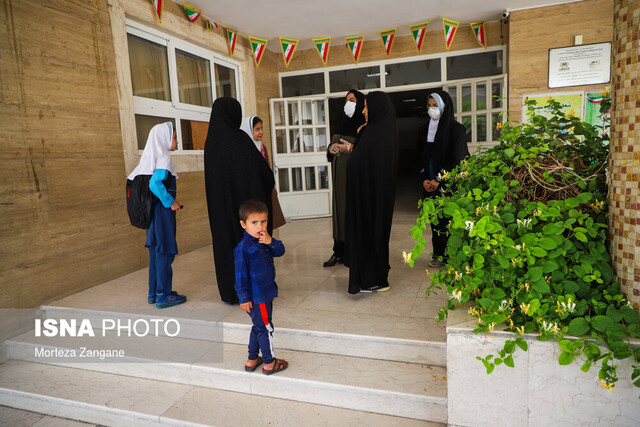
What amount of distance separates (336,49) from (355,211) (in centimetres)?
438

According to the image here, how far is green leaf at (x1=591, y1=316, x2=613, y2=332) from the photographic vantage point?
4.89 ft

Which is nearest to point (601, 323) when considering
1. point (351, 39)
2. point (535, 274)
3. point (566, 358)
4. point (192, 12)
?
point (566, 358)

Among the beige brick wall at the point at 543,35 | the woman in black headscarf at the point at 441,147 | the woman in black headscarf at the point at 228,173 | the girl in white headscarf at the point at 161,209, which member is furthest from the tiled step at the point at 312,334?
the beige brick wall at the point at 543,35

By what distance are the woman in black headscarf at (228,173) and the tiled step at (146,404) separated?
981 millimetres

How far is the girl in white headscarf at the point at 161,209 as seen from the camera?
300cm

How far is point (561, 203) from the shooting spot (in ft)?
5.53

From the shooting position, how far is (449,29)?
5.65 m

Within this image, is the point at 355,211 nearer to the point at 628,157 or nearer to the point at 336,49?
the point at 628,157

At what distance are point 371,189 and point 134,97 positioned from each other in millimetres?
2886

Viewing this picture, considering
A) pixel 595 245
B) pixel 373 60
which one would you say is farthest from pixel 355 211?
pixel 373 60

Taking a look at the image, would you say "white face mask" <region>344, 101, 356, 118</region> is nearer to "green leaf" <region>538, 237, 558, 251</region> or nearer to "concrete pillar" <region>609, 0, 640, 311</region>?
"concrete pillar" <region>609, 0, 640, 311</region>

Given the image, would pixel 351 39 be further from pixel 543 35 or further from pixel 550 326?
pixel 550 326

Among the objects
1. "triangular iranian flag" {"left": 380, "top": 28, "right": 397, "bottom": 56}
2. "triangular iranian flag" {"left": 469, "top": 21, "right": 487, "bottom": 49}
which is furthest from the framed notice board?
"triangular iranian flag" {"left": 380, "top": 28, "right": 397, "bottom": 56}

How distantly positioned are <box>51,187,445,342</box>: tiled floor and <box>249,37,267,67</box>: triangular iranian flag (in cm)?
317
